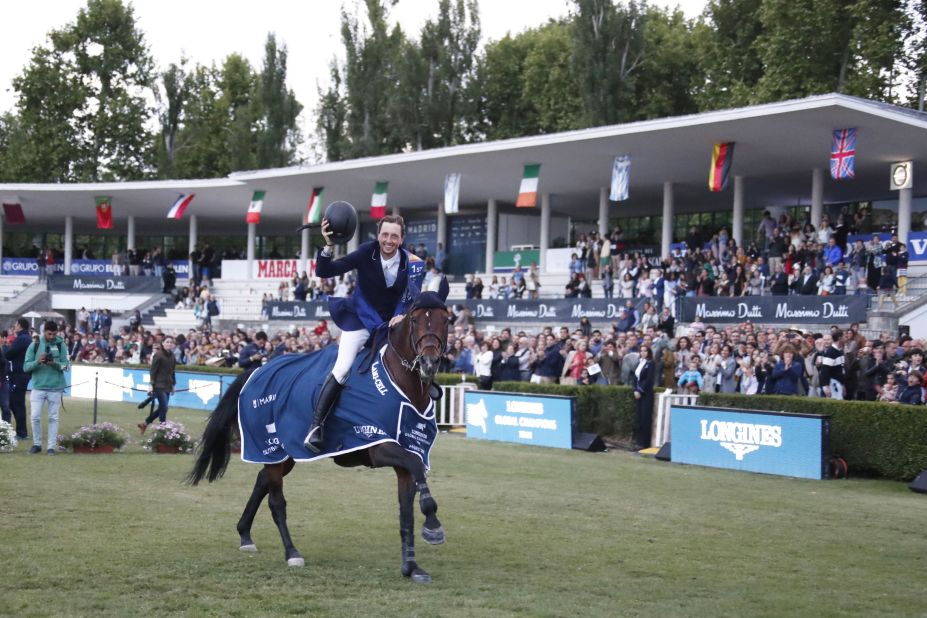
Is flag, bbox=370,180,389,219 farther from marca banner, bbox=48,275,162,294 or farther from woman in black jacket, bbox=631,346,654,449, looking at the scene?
woman in black jacket, bbox=631,346,654,449

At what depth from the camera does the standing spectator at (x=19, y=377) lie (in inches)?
693

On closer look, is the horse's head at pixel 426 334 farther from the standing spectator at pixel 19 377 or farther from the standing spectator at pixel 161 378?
the standing spectator at pixel 161 378

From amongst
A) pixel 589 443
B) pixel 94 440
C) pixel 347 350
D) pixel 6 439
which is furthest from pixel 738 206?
pixel 347 350

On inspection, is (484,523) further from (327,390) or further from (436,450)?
(436,450)

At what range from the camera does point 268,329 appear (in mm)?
38906

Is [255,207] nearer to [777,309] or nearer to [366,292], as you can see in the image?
[777,309]

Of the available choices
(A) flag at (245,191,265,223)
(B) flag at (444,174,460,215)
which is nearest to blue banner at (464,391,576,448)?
(B) flag at (444,174,460,215)

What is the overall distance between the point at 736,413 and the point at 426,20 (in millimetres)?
41326

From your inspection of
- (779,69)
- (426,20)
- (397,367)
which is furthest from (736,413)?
(426,20)

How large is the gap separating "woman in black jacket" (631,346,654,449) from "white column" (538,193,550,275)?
752 inches

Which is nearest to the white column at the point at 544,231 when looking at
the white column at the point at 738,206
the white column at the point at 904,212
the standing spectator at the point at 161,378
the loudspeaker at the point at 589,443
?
the white column at the point at 738,206

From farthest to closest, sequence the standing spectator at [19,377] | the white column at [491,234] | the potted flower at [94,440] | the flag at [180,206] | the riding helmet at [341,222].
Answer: the flag at [180,206], the white column at [491,234], the standing spectator at [19,377], the potted flower at [94,440], the riding helmet at [341,222]

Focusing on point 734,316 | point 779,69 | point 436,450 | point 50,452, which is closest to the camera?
point 50,452

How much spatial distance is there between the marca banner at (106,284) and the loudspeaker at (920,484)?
3871 cm
